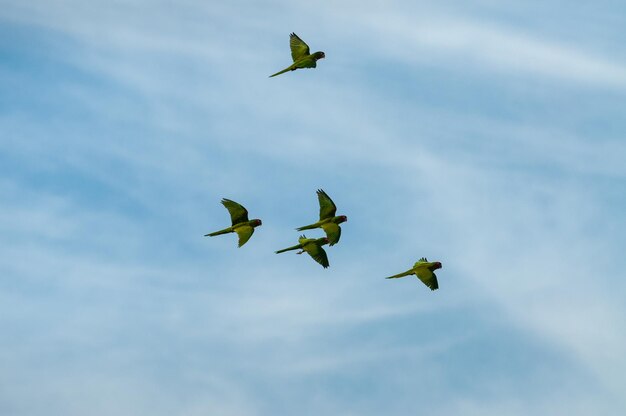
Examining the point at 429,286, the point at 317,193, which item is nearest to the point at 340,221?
the point at 317,193

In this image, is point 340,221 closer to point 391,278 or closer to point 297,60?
point 391,278

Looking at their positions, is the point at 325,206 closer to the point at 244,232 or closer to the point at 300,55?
the point at 244,232

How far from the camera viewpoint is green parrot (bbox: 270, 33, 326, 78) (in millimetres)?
153875

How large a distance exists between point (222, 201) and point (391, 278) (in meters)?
25.4

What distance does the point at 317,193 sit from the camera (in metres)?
148

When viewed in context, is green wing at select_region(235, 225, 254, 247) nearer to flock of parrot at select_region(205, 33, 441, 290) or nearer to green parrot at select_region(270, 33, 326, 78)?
flock of parrot at select_region(205, 33, 441, 290)

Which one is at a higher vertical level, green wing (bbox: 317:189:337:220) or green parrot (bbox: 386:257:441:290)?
green wing (bbox: 317:189:337:220)

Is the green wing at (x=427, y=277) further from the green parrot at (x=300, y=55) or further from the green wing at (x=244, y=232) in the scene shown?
the green parrot at (x=300, y=55)

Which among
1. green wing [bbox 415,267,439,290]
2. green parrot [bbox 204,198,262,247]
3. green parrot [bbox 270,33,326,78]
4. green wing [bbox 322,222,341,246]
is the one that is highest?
green parrot [bbox 270,33,326,78]

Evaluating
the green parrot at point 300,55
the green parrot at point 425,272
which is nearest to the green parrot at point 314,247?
the green parrot at point 425,272

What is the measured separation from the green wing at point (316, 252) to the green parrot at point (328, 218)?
18.4 feet

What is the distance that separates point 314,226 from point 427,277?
18205mm

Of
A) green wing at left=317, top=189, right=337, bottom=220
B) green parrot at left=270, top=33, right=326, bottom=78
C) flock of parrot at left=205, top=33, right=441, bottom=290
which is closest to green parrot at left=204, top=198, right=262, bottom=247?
flock of parrot at left=205, top=33, right=441, bottom=290

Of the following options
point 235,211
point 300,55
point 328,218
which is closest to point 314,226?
point 328,218
